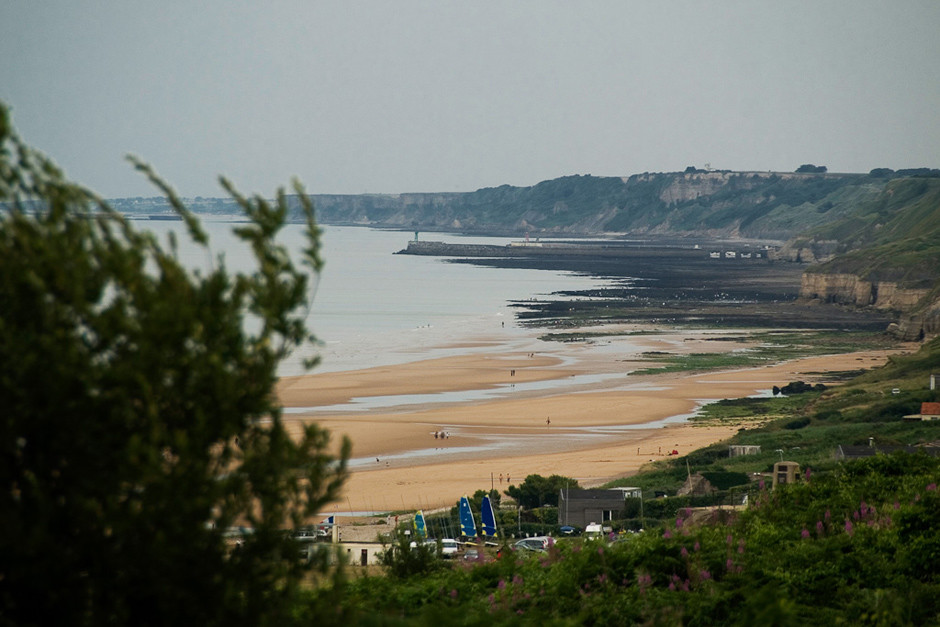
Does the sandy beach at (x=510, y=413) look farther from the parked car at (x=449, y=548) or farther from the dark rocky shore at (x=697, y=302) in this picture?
the dark rocky shore at (x=697, y=302)

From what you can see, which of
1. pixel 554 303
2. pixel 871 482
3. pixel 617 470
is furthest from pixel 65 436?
pixel 554 303

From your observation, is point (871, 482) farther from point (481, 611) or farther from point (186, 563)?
point (186, 563)

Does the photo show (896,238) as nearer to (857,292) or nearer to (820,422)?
(857,292)

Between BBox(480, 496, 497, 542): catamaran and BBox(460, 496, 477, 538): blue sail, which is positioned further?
BBox(460, 496, 477, 538): blue sail

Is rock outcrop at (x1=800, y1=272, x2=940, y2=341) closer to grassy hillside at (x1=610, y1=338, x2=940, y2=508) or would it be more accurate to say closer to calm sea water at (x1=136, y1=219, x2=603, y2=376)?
A: grassy hillside at (x1=610, y1=338, x2=940, y2=508)

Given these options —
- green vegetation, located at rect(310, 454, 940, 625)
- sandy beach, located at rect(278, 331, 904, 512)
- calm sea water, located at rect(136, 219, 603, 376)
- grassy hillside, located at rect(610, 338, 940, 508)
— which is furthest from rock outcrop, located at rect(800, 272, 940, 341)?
green vegetation, located at rect(310, 454, 940, 625)

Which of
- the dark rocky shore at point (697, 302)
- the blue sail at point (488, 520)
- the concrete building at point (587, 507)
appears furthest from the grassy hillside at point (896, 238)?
the blue sail at point (488, 520)
